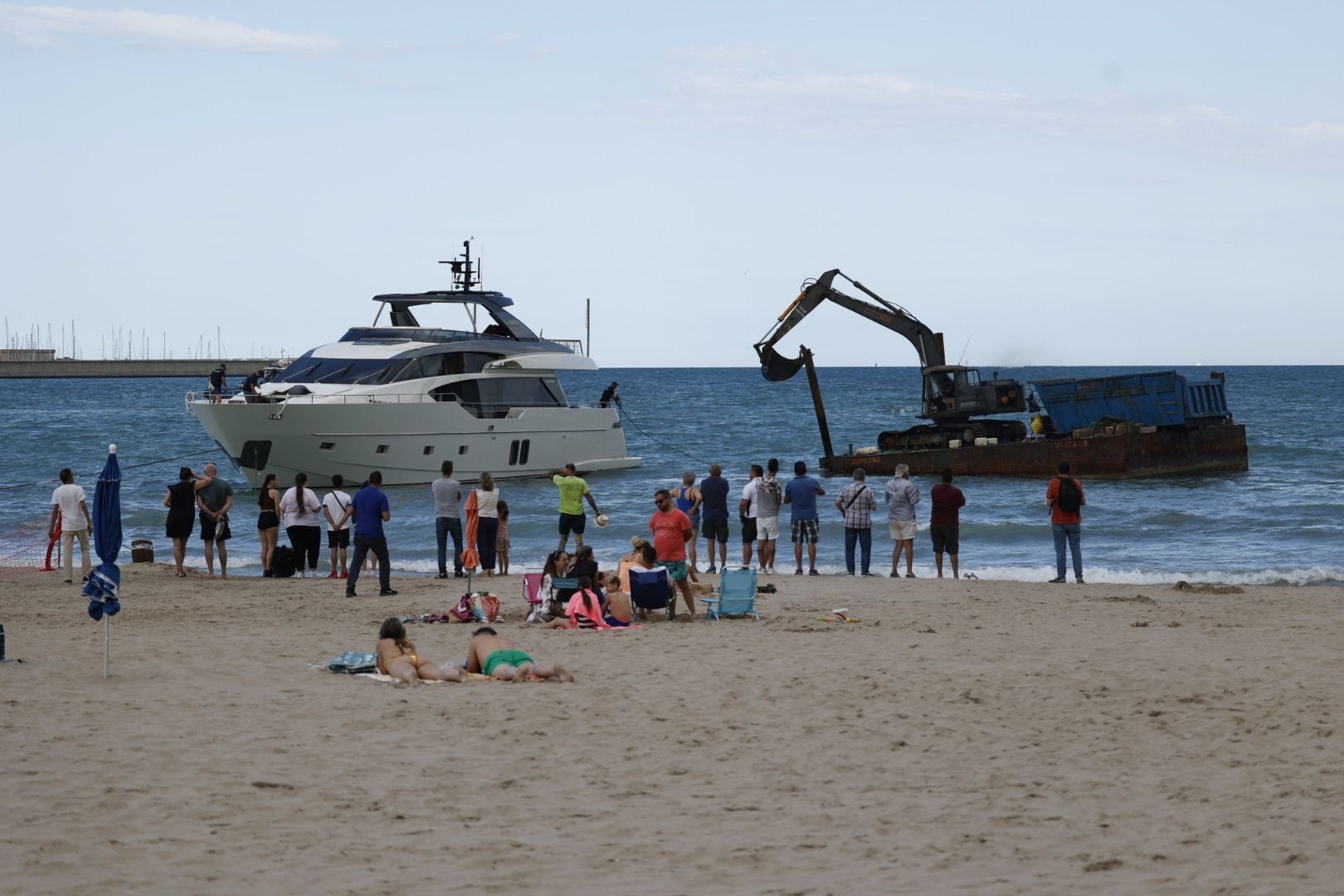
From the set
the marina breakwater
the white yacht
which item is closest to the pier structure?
the marina breakwater

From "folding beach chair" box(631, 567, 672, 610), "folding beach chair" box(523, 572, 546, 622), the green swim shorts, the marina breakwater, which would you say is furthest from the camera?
the marina breakwater

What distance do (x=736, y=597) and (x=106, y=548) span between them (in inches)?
235

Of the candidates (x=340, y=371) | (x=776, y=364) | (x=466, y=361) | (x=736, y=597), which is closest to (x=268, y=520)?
(x=736, y=597)

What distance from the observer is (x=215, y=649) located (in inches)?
464

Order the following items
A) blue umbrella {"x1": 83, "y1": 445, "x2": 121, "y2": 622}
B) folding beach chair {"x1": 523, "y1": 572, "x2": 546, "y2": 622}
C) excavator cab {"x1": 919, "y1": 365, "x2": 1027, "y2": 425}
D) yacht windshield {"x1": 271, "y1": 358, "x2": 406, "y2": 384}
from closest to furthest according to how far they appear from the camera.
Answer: blue umbrella {"x1": 83, "y1": 445, "x2": 121, "y2": 622}, folding beach chair {"x1": 523, "y1": 572, "x2": 546, "y2": 622}, yacht windshield {"x1": 271, "y1": 358, "x2": 406, "y2": 384}, excavator cab {"x1": 919, "y1": 365, "x2": 1027, "y2": 425}

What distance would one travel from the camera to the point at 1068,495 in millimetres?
16844

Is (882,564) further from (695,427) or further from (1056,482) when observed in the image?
(695,427)

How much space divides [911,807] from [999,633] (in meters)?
5.81

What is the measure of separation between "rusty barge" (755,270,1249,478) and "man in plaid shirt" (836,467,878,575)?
1522cm

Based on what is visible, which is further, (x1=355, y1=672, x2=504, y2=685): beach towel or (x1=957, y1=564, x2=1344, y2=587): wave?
(x1=957, y1=564, x2=1344, y2=587): wave

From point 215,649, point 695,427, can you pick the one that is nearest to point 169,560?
point 215,649

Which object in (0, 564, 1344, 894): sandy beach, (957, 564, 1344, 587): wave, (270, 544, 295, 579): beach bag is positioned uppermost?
(270, 544, 295, 579): beach bag

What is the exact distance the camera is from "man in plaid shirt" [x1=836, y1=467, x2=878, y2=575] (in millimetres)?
17719

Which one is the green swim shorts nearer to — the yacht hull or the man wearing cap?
the yacht hull
